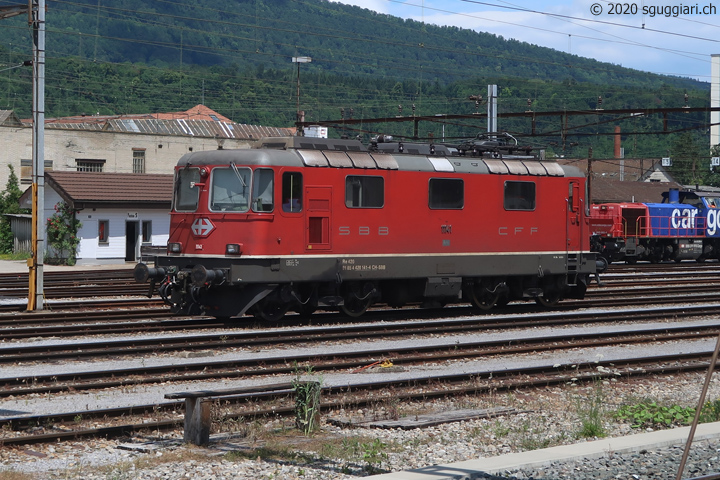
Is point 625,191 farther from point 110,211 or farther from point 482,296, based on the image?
point 482,296

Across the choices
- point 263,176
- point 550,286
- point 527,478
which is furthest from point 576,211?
point 527,478

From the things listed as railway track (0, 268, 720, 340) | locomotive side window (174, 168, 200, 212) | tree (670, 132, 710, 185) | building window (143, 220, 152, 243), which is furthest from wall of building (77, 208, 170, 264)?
tree (670, 132, 710, 185)

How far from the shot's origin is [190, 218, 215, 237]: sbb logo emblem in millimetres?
18247

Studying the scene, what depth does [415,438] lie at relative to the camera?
9.67m

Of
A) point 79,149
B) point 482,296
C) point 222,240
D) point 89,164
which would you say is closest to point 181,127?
point 89,164

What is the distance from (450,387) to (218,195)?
7.74m

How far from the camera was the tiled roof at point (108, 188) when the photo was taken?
4025cm

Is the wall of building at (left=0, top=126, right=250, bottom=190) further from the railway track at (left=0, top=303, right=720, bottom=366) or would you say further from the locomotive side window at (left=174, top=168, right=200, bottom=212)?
the railway track at (left=0, top=303, right=720, bottom=366)

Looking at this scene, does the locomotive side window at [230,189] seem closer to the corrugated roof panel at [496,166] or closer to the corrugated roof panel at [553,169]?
the corrugated roof panel at [496,166]

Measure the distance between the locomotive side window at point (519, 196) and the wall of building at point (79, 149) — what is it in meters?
37.7

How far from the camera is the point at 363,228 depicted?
1931 cm

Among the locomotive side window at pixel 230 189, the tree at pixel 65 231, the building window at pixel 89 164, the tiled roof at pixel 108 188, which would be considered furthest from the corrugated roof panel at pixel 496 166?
the building window at pixel 89 164

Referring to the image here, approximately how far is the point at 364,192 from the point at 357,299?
2.50m

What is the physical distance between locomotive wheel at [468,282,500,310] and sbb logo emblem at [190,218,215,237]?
7.08 meters
